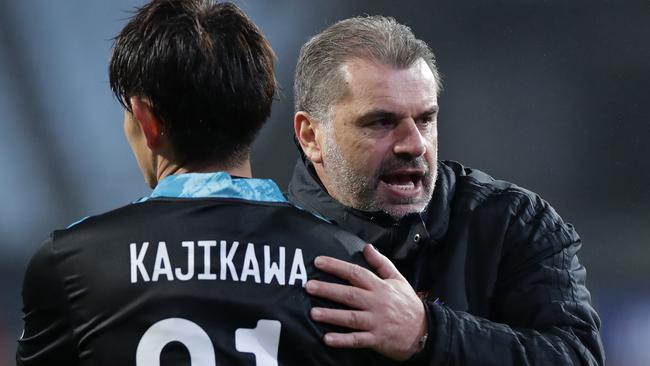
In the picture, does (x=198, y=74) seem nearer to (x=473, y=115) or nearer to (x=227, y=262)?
(x=227, y=262)

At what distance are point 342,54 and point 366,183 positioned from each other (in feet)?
0.94

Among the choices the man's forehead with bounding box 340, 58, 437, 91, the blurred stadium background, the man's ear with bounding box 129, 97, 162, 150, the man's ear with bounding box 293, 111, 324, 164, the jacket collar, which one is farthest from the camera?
the blurred stadium background

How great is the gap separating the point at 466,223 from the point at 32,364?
34.9 inches

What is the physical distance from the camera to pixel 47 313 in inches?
49.1

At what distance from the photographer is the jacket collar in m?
1.83

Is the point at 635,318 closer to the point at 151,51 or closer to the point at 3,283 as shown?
the point at 3,283

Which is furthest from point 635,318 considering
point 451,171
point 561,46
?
point 451,171

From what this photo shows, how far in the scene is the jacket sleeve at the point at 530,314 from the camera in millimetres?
1505

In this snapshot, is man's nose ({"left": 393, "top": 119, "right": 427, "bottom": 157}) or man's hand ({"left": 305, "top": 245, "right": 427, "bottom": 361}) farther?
man's nose ({"left": 393, "top": 119, "right": 427, "bottom": 157})

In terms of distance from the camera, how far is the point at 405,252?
5.94ft

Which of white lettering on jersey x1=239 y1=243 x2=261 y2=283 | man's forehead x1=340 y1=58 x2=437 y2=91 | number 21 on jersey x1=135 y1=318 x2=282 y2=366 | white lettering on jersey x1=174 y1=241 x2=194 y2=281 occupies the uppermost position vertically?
man's forehead x1=340 y1=58 x2=437 y2=91

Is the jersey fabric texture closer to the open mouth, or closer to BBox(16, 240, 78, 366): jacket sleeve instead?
BBox(16, 240, 78, 366): jacket sleeve

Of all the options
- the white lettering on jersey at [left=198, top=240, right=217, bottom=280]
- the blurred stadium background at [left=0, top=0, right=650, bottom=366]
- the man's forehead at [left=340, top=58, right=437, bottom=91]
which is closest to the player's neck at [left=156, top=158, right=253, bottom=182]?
the white lettering on jersey at [left=198, top=240, right=217, bottom=280]

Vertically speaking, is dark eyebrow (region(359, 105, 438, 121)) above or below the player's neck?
below
